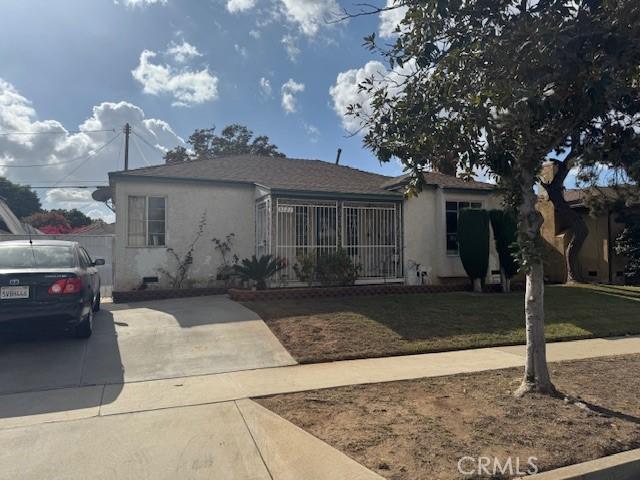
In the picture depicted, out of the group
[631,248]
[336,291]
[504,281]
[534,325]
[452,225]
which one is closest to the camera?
[534,325]

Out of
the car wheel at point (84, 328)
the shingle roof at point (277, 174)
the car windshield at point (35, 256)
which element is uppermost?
the shingle roof at point (277, 174)

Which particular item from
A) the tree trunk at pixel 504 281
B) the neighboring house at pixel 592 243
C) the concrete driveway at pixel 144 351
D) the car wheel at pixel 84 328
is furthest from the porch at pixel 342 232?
the neighboring house at pixel 592 243

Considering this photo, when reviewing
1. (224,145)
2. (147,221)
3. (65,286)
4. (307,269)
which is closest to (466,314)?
(307,269)

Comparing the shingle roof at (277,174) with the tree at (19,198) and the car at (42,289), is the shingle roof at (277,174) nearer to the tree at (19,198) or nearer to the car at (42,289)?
the car at (42,289)

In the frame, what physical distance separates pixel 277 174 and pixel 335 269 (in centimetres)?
454

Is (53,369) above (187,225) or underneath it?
underneath

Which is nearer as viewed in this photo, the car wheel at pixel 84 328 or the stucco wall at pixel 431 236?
the car wheel at pixel 84 328

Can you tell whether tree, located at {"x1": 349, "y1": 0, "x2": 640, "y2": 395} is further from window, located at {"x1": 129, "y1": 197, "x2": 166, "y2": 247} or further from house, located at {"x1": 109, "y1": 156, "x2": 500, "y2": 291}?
window, located at {"x1": 129, "y1": 197, "x2": 166, "y2": 247}

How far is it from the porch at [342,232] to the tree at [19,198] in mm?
42324

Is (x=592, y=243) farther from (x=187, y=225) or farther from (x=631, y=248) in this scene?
(x=187, y=225)

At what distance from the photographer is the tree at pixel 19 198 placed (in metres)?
45.0

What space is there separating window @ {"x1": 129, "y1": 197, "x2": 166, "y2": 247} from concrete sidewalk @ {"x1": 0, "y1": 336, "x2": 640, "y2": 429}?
7.48 meters

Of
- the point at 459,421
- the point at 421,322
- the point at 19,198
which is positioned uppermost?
the point at 19,198

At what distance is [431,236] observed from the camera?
46.7ft
